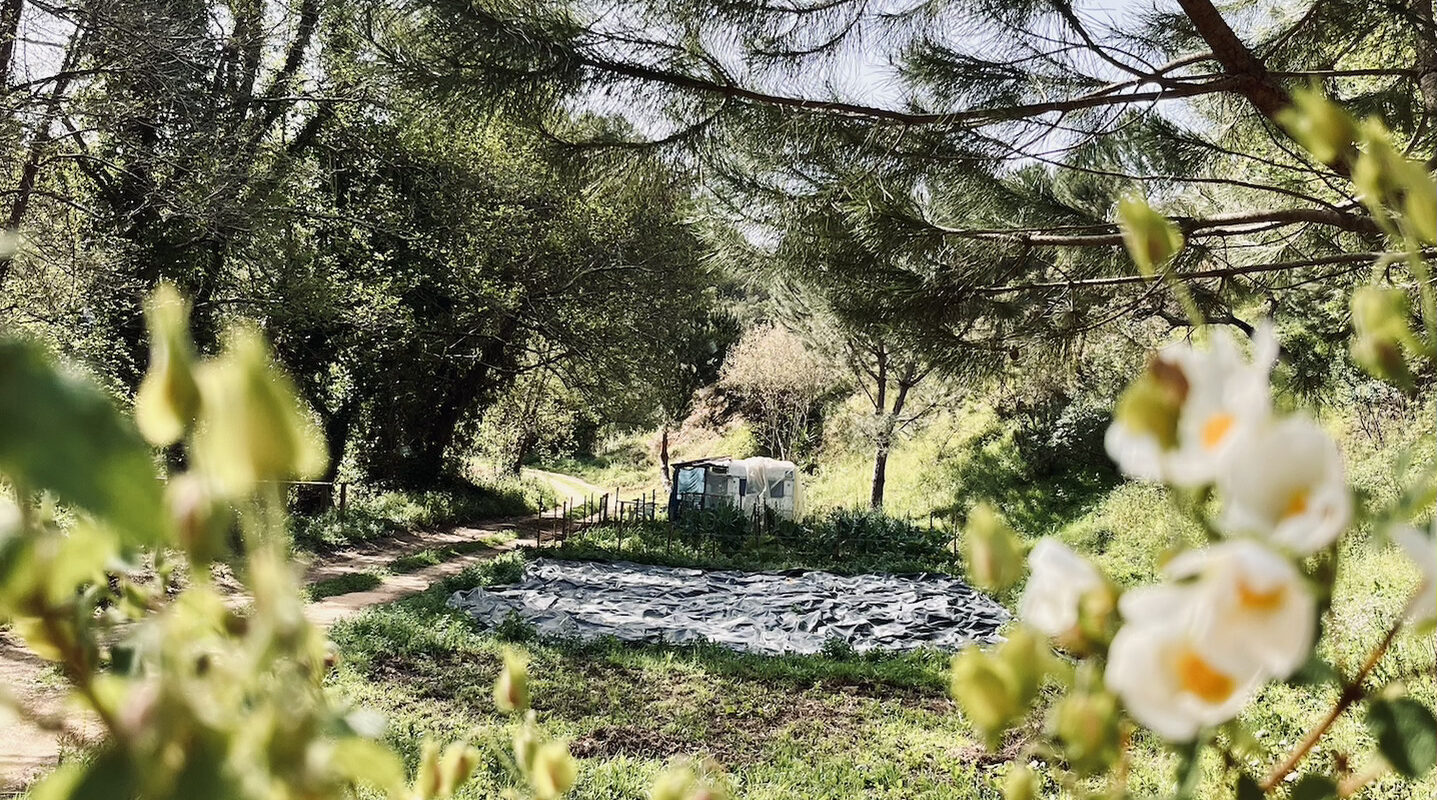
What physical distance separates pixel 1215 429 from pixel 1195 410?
0.01 metres

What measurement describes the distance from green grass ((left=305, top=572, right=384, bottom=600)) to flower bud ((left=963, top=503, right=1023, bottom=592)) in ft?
26.5

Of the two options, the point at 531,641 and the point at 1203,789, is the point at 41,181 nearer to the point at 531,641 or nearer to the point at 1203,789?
the point at 531,641

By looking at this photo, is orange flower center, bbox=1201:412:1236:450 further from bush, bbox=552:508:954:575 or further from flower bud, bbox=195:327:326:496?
bush, bbox=552:508:954:575

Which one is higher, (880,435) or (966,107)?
(966,107)

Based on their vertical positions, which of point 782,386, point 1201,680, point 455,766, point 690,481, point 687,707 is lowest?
point 687,707

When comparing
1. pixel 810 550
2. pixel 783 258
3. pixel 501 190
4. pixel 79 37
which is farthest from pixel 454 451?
pixel 783 258

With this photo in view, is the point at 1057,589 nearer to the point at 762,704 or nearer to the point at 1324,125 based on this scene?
the point at 1324,125

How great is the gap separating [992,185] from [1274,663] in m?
3.51

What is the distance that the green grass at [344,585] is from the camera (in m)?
7.57

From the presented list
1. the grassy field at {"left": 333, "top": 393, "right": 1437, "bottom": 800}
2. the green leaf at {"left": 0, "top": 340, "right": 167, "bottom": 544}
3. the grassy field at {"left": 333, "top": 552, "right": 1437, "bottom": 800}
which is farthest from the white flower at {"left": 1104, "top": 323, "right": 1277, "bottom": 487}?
the grassy field at {"left": 333, "top": 552, "right": 1437, "bottom": 800}

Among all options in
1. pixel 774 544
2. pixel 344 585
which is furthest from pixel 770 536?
pixel 344 585

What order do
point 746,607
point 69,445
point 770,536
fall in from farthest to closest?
point 770,536, point 746,607, point 69,445

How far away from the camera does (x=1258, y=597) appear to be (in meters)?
0.18

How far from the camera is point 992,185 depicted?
342cm
